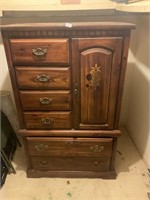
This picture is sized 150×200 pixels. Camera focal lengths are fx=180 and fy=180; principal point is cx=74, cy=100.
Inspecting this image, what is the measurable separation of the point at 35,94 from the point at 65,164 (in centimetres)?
65

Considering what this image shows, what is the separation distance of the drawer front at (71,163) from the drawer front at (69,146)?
0.16ft

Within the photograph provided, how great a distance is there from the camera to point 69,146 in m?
1.37

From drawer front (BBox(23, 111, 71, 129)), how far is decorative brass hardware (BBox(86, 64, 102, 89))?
27cm

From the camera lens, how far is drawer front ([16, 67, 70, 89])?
112 centimetres

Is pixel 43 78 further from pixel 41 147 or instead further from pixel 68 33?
pixel 41 147

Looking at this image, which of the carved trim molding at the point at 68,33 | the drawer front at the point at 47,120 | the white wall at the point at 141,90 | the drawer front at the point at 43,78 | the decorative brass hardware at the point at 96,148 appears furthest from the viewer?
the white wall at the point at 141,90

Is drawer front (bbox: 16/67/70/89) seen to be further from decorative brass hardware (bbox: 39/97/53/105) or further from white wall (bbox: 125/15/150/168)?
white wall (bbox: 125/15/150/168)

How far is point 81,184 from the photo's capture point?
1452 mm

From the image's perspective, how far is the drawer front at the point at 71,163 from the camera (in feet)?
4.71

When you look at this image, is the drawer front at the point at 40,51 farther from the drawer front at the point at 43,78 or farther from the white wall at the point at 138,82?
the white wall at the point at 138,82

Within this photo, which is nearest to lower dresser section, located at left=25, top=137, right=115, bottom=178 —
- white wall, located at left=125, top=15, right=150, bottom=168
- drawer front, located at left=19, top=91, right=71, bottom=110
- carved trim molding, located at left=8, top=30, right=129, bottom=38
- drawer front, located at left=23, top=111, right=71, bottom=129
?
drawer front, located at left=23, top=111, right=71, bottom=129

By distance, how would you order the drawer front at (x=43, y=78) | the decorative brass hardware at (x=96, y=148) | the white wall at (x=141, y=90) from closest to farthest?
the drawer front at (x=43, y=78) → the decorative brass hardware at (x=96, y=148) → the white wall at (x=141, y=90)

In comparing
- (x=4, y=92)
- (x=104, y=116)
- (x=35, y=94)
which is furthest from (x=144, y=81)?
(x=4, y=92)

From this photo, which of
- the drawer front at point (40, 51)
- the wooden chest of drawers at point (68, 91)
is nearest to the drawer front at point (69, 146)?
the wooden chest of drawers at point (68, 91)
